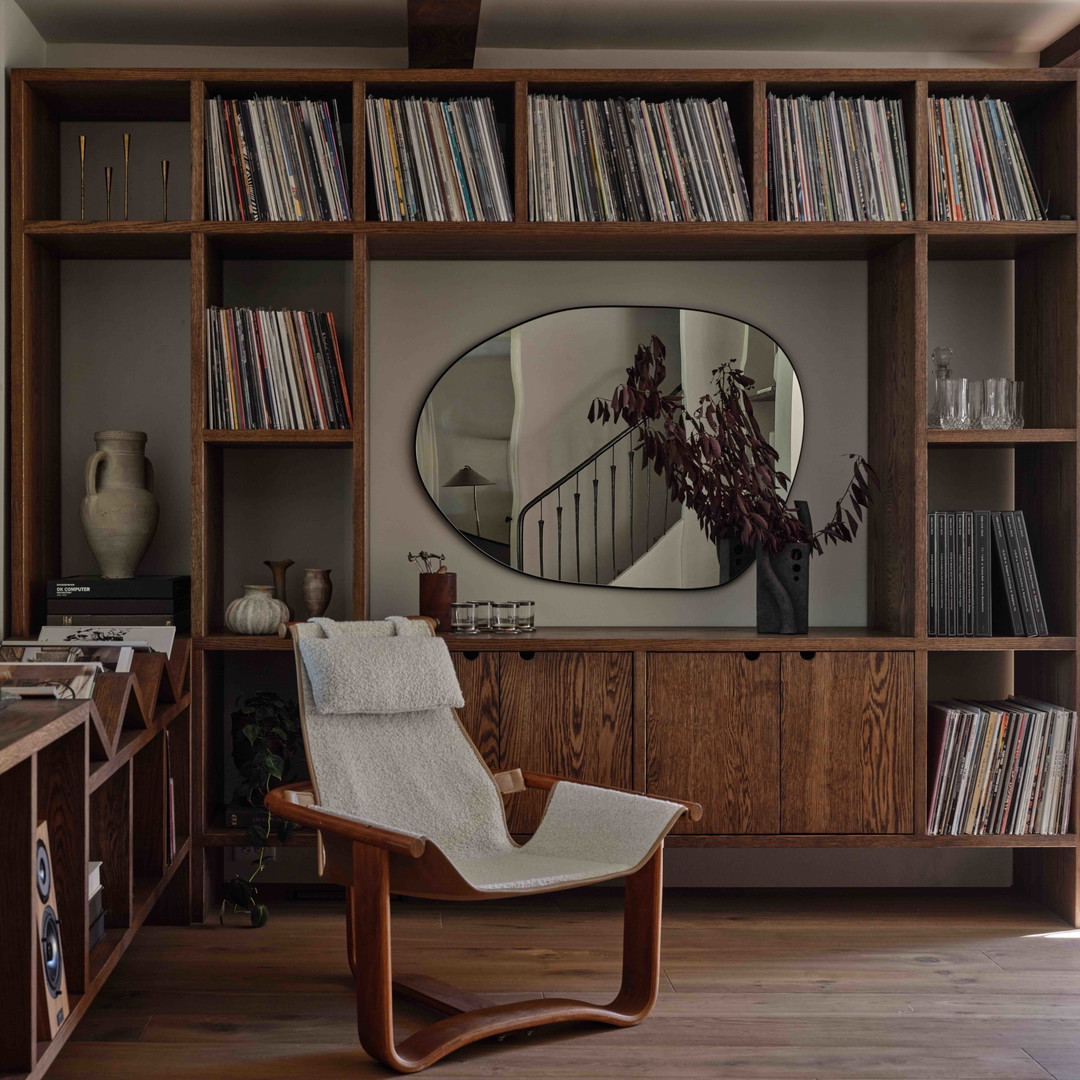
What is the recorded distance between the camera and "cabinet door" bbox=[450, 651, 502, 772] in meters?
2.91

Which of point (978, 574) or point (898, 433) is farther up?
point (898, 433)

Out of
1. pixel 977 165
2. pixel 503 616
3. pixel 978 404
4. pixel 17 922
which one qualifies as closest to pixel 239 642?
pixel 503 616

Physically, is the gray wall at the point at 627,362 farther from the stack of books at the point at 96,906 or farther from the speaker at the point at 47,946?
the speaker at the point at 47,946

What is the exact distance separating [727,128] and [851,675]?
5.01ft

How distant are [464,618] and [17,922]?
4.96 feet

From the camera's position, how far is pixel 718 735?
2.93 m

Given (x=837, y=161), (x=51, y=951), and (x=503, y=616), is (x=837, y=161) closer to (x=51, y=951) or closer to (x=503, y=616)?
(x=503, y=616)

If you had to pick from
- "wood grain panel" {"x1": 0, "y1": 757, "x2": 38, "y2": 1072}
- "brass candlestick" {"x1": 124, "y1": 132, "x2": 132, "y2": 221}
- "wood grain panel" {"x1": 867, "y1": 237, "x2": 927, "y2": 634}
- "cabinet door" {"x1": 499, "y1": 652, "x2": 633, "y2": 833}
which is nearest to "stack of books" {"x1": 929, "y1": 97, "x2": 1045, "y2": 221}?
"wood grain panel" {"x1": 867, "y1": 237, "x2": 927, "y2": 634}

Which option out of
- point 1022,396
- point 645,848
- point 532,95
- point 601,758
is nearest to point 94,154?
point 532,95

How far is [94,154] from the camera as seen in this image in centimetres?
322

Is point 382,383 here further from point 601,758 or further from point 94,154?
point 601,758

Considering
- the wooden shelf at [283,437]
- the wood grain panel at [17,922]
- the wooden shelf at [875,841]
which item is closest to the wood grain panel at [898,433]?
the wooden shelf at [875,841]

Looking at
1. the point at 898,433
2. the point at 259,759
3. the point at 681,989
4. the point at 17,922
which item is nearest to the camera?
the point at 17,922

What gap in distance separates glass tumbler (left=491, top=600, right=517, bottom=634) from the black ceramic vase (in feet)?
2.32
